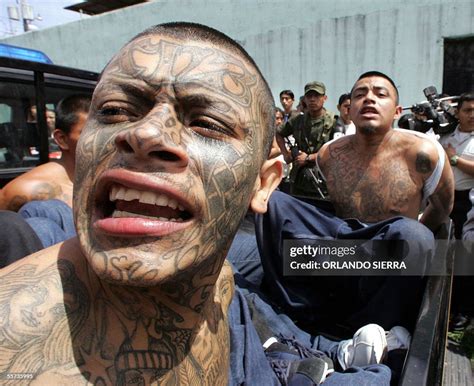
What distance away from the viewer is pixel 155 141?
1.04 metres

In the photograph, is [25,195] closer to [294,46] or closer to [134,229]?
[134,229]

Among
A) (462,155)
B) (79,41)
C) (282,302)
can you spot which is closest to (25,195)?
(282,302)

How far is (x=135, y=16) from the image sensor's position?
33.9 feet

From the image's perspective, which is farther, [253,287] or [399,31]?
[399,31]

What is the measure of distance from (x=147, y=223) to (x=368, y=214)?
212cm

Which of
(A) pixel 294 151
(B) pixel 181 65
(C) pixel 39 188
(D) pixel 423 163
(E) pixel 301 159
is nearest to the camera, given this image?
(B) pixel 181 65

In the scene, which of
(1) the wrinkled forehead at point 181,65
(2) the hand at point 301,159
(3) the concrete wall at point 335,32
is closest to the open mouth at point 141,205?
(1) the wrinkled forehead at point 181,65

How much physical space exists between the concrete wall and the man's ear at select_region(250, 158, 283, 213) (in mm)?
6652

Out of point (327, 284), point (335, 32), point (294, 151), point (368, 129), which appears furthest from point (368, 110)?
point (335, 32)

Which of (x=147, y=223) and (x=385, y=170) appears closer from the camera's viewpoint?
(x=147, y=223)

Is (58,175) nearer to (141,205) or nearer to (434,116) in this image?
(141,205)

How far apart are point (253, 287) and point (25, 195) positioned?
1.53m

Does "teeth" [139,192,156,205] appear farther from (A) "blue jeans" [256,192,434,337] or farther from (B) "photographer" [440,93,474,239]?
(B) "photographer" [440,93,474,239]

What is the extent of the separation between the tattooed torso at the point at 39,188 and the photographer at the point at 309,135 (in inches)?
116
